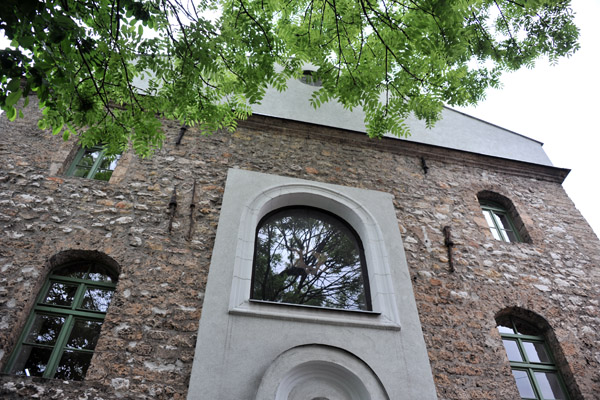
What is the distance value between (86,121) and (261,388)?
2871 millimetres

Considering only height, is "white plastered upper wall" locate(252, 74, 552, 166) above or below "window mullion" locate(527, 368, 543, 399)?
above

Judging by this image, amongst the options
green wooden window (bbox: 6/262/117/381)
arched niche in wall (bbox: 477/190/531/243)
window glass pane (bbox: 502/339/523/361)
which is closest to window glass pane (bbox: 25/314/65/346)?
green wooden window (bbox: 6/262/117/381)

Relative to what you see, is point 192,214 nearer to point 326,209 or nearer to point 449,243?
point 326,209

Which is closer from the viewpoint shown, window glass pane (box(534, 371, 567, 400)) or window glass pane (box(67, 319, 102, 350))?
window glass pane (box(67, 319, 102, 350))

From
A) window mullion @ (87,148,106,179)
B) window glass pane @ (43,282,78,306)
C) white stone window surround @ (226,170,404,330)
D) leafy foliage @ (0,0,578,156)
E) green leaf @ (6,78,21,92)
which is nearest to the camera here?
green leaf @ (6,78,21,92)

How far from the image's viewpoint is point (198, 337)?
12.7ft

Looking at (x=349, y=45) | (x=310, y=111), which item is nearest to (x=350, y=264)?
(x=349, y=45)

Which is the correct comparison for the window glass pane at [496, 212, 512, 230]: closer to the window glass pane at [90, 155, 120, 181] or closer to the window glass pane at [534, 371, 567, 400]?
the window glass pane at [534, 371, 567, 400]

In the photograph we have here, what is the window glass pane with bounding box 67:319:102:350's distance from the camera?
3.84 m

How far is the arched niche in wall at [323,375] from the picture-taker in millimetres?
3746

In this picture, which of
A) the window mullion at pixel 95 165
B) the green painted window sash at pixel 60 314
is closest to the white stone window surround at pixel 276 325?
the green painted window sash at pixel 60 314

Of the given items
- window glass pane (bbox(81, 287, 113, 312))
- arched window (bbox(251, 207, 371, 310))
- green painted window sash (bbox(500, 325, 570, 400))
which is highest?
arched window (bbox(251, 207, 371, 310))

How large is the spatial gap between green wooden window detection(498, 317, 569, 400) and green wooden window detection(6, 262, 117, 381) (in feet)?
15.4

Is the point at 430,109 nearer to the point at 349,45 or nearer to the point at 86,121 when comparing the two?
the point at 349,45
